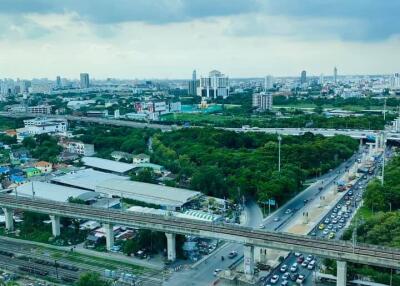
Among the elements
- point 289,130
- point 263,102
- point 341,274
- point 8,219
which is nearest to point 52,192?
point 8,219

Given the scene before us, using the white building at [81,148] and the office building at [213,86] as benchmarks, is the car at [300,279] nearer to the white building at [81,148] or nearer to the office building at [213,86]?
→ the white building at [81,148]

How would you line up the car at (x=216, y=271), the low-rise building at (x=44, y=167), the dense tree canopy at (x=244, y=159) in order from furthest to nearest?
1. the low-rise building at (x=44, y=167)
2. the dense tree canopy at (x=244, y=159)
3. the car at (x=216, y=271)

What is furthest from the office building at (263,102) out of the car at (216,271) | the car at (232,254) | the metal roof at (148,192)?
the car at (216,271)

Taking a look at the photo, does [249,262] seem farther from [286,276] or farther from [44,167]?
[44,167]

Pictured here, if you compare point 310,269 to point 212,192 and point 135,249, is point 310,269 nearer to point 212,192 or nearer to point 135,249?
point 135,249

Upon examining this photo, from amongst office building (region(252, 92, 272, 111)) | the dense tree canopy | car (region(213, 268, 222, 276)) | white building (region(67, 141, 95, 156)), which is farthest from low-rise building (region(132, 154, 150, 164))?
office building (region(252, 92, 272, 111))

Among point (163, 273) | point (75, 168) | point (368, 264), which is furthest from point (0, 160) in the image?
point (368, 264)
